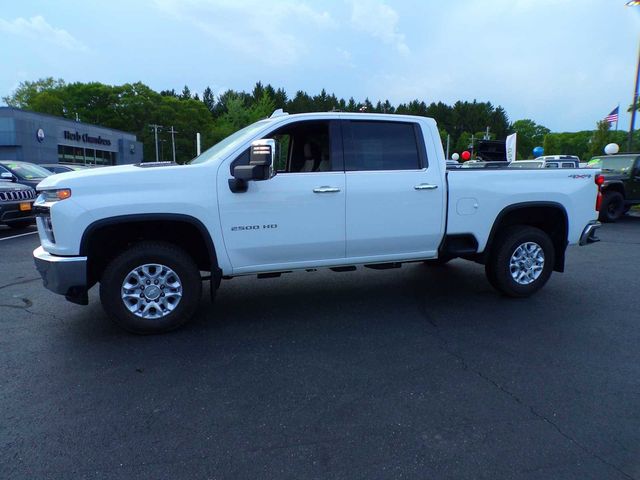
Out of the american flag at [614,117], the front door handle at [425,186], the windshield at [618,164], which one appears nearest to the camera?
the front door handle at [425,186]

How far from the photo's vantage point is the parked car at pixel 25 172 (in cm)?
1106

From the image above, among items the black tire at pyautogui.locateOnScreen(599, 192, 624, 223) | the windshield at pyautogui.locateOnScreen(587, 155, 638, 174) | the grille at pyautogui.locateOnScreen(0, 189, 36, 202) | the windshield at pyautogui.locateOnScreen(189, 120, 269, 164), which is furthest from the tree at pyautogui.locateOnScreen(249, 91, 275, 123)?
the windshield at pyautogui.locateOnScreen(189, 120, 269, 164)

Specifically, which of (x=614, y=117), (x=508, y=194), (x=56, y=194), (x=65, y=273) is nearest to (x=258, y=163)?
(x=56, y=194)

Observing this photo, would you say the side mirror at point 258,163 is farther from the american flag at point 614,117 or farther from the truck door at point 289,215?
the american flag at point 614,117

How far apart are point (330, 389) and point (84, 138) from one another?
183ft

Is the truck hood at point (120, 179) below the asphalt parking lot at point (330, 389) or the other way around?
the other way around

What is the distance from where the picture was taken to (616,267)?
23.7 feet

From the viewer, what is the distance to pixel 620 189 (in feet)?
43.6

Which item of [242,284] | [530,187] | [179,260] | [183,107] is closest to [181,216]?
[179,260]

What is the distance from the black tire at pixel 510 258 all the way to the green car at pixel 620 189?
9.42 metres

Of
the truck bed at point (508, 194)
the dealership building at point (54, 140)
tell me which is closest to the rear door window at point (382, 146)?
the truck bed at point (508, 194)

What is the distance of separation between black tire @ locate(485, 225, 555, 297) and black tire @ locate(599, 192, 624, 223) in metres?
A: 9.52

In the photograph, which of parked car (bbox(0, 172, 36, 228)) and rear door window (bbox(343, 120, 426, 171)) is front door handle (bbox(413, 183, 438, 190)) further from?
parked car (bbox(0, 172, 36, 228))

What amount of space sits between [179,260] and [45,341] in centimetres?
138
